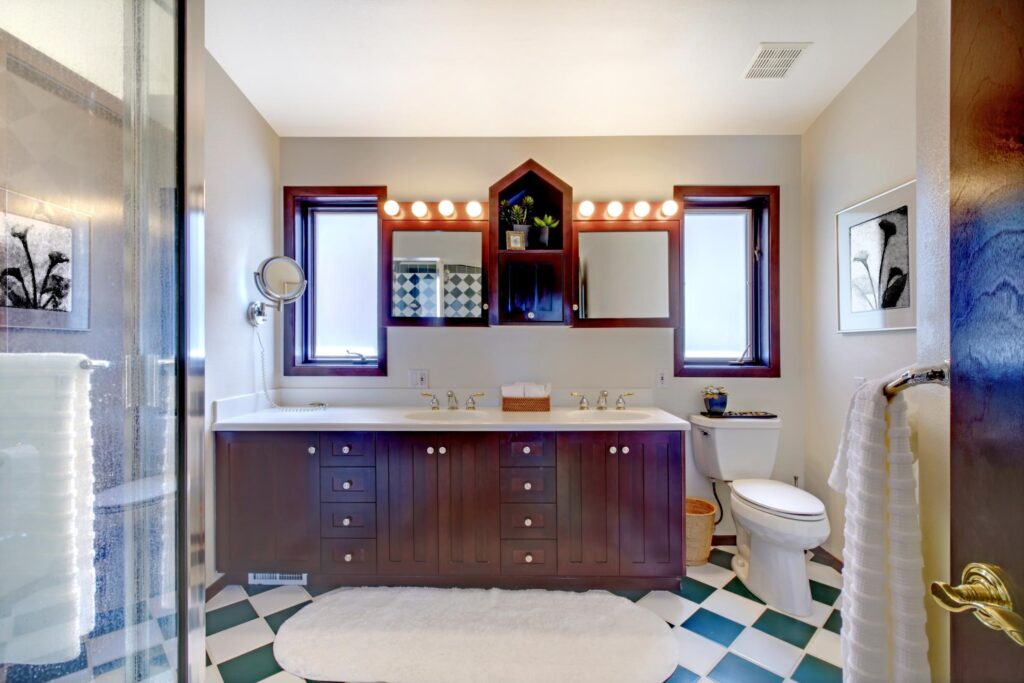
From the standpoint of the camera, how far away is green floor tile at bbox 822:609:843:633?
5.47 feet

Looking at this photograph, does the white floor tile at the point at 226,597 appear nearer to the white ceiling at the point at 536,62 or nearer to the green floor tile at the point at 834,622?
the white ceiling at the point at 536,62

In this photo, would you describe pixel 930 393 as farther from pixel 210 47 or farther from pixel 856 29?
pixel 210 47

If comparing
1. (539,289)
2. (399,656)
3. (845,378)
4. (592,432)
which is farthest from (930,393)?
(399,656)

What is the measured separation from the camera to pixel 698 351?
97.4 inches

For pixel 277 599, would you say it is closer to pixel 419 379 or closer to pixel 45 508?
pixel 419 379

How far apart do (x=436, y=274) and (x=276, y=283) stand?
2.98 feet

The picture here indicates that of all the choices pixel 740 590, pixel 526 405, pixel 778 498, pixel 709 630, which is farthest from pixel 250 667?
pixel 778 498

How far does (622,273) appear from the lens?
7.86 ft

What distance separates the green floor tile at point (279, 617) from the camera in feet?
5.52

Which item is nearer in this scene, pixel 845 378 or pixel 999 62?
pixel 999 62

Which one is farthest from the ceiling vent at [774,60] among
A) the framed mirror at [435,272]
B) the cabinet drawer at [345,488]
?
the cabinet drawer at [345,488]

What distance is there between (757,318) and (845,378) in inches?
22.8

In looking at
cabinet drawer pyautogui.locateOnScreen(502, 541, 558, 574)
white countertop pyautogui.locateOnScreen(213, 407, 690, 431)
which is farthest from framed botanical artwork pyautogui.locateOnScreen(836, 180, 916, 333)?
cabinet drawer pyautogui.locateOnScreen(502, 541, 558, 574)

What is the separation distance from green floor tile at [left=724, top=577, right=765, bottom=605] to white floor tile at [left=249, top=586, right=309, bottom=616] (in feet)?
6.75
